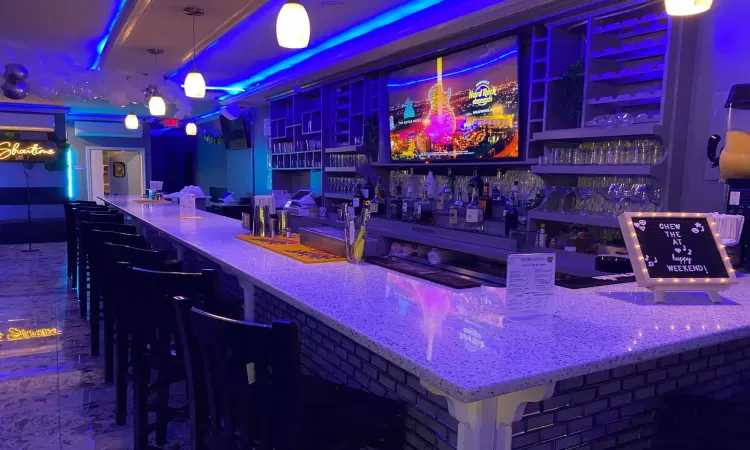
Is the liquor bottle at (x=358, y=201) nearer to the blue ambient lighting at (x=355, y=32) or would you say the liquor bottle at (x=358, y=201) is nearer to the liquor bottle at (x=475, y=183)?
the liquor bottle at (x=475, y=183)

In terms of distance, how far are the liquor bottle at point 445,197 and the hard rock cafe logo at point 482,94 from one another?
2.95 feet

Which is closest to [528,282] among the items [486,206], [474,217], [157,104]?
[474,217]

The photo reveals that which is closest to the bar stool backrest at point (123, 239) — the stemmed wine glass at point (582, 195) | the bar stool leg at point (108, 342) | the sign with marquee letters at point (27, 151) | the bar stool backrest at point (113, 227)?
the bar stool leg at point (108, 342)

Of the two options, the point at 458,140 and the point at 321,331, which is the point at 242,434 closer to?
the point at 321,331

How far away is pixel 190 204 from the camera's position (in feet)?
15.7

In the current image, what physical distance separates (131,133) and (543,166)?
499 inches

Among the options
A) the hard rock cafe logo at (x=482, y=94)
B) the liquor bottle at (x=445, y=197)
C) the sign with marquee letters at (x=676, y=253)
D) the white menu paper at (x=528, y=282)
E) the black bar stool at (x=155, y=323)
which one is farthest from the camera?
the liquor bottle at (x=445, y=197)

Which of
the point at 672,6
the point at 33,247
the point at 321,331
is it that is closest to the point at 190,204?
the point at 321,331

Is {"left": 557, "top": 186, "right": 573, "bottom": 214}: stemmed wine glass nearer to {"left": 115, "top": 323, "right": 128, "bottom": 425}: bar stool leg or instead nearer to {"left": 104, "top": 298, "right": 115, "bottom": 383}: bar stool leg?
{"left": 115, "top": 323, "right": 128, "bottom": 425}: bar stool leg

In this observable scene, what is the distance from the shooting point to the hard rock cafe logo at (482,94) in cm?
464

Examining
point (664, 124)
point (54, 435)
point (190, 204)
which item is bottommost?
point (54, 435)

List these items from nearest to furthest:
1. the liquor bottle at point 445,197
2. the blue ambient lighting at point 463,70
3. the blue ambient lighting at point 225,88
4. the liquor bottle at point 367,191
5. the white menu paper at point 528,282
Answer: the white menu paper at point 528,282 → the blue ambient lighting at point 463,70 → the liquor bottle at point 445,197 → the liquor bottle at point 367,191 → the blue ambient lighting at point 225,88

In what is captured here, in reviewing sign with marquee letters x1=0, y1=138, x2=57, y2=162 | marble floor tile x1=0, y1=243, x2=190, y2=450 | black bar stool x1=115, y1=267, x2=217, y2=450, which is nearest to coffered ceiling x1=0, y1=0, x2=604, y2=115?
marble floor tile x1=0, y1=243, x2=190, y2=450

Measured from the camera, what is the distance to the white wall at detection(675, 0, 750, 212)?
3.11 metres
